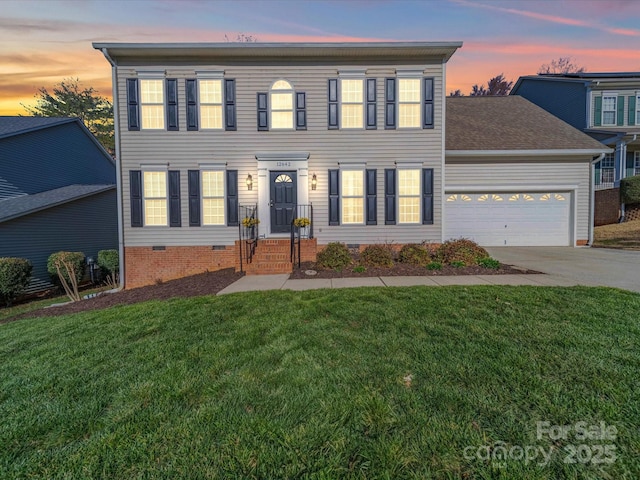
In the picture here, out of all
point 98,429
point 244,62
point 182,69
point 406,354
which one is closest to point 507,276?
point 406,354

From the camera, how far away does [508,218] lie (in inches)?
456

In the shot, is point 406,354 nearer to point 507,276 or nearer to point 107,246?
point 507,276

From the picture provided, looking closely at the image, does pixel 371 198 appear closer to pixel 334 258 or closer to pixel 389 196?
pixel 389 196

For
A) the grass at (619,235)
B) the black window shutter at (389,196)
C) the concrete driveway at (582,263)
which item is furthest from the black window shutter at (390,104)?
the grass at (619,235)

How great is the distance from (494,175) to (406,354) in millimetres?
10480

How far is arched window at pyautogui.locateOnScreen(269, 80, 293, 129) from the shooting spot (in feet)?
31.9

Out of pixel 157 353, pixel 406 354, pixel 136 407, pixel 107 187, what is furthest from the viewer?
pixel 107 187

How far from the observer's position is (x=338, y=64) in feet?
31.6

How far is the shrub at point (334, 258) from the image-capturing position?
8.17 metres

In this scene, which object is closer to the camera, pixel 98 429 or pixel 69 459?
pixel 69 459

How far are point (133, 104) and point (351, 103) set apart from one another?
6746 mm

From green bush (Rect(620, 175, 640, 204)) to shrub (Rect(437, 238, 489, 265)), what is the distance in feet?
39.7

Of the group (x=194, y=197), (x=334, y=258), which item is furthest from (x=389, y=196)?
(x=194, y=197)

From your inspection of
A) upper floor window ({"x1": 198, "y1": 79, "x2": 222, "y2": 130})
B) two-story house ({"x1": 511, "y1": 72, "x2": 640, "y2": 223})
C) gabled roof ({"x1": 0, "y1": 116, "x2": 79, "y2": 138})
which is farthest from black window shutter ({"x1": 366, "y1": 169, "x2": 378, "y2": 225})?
gabled roof ({"x1": 0, "y1": 116, "x2": 79, "y2": 138})
